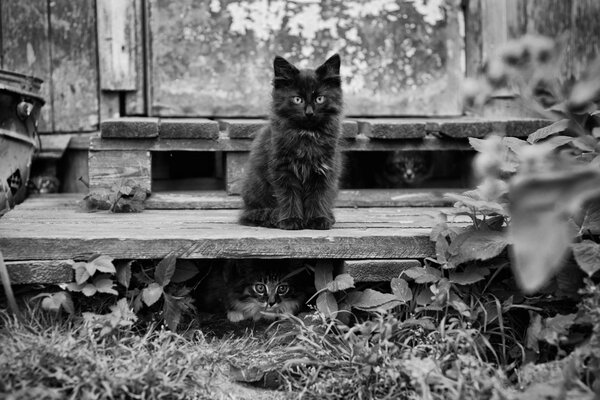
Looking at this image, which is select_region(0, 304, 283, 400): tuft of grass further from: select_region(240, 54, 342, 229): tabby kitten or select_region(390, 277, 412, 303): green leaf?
select_region(240, 54, 342, 229): tabby kitten

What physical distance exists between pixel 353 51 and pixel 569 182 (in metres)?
3.45

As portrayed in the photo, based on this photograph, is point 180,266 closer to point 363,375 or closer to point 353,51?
point 363,375

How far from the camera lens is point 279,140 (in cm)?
320

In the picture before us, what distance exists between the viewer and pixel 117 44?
178 inches

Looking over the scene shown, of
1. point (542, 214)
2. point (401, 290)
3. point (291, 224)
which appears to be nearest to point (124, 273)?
point (291, 224)

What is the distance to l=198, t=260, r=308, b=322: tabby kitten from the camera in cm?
320

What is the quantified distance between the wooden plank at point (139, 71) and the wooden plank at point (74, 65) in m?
0.25

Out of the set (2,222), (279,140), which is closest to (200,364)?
(279,140)

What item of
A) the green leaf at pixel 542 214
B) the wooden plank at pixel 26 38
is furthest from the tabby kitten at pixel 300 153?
the wooden plank at pixel 26 38

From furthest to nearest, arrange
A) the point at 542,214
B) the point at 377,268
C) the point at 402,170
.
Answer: the point at 402,170
the point at 377,268
the point at 542,214

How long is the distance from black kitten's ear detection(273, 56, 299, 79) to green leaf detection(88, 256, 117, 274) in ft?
3.73

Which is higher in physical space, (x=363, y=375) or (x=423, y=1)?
(x=423, y=1)

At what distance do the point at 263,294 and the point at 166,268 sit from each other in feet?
1.73

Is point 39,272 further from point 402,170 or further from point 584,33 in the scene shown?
point 584,33
